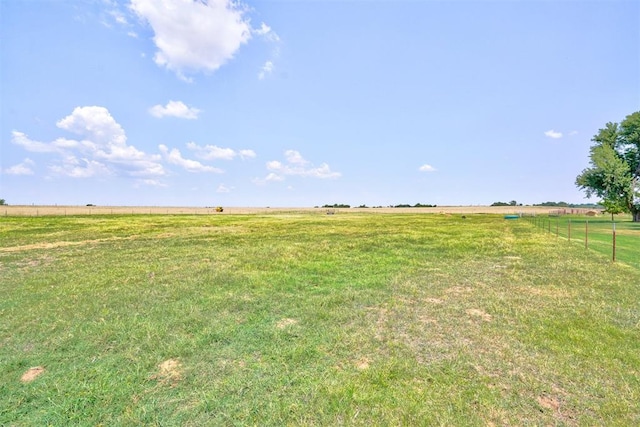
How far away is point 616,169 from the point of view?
3972 cm

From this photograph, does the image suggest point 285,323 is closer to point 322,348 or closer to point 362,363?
point 322,348

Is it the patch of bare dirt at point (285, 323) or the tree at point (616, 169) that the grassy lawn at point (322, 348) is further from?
the tree at point (616, 169)

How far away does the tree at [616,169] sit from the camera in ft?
130

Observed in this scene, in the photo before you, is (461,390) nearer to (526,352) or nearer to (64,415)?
(526,352)

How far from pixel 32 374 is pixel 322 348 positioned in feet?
13.0

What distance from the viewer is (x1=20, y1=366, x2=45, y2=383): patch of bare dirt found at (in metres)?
4.07

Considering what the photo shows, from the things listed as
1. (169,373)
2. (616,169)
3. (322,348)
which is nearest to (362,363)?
(322,348)

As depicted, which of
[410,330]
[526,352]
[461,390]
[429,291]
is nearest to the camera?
[461,390]

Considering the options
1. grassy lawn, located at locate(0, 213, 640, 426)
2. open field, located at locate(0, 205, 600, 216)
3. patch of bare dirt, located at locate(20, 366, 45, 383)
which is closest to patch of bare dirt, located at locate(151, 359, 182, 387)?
grassy lawn, located at locate(0, 213, 640, 426)

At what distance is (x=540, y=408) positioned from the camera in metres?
3.28

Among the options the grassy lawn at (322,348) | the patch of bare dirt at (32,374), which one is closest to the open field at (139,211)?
the grassy lawn at (322,348)

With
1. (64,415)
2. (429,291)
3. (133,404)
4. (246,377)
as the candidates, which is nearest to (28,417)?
(64,415)

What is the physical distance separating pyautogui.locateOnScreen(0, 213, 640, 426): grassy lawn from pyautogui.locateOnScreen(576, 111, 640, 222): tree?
138 ft

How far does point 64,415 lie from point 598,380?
241 inches
